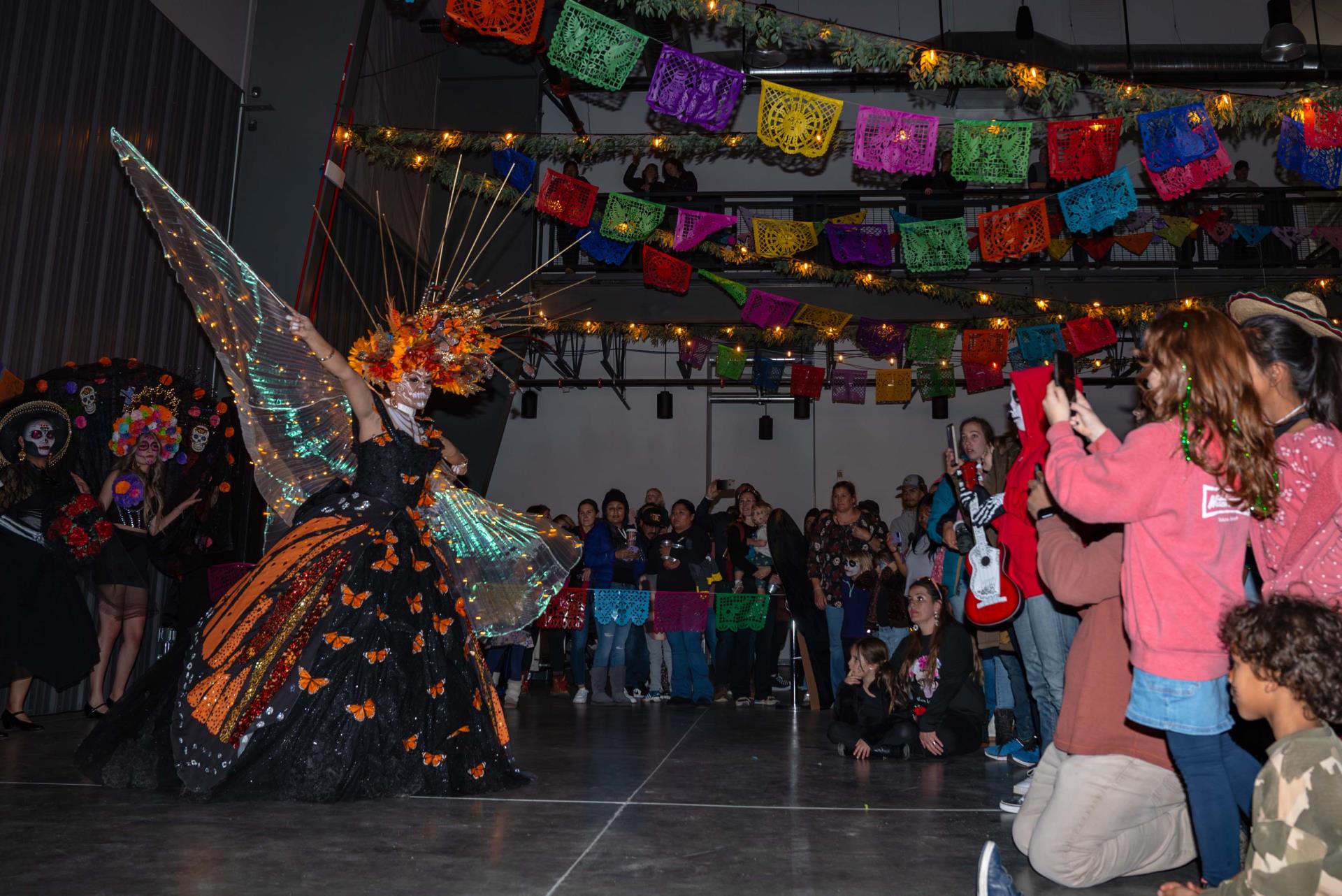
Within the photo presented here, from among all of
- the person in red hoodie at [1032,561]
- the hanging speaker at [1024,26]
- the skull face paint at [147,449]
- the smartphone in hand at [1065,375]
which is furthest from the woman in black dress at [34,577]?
the hanging speaker at [1024,26]

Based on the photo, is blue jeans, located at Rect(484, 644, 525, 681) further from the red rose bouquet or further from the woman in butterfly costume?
the woman in butterfly costume

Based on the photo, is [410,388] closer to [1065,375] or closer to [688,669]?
[1065,375]

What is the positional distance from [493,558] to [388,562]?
0.75 m

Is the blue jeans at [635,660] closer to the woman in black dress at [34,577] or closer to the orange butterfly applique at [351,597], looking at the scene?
the woman in black dress at [34,577]

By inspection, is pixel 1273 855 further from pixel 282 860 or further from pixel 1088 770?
pixel 282 860

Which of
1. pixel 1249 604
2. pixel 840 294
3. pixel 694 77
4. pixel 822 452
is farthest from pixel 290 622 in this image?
pixel 822 452

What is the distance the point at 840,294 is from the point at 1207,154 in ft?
16.0

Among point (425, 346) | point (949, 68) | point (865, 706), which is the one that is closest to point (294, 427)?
point (425, 346)

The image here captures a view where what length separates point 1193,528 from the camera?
214 centimetres

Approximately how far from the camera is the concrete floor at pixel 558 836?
2.38 meters

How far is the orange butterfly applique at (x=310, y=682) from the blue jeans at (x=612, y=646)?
4.42 meters

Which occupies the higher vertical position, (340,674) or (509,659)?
(340,674)

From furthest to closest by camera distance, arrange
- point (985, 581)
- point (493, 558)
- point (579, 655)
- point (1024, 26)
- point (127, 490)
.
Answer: point (1024, 26)
point (579, 655)
point (127, 490)
point (493, 558)
point (985, 581)

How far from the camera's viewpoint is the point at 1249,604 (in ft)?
6.59
